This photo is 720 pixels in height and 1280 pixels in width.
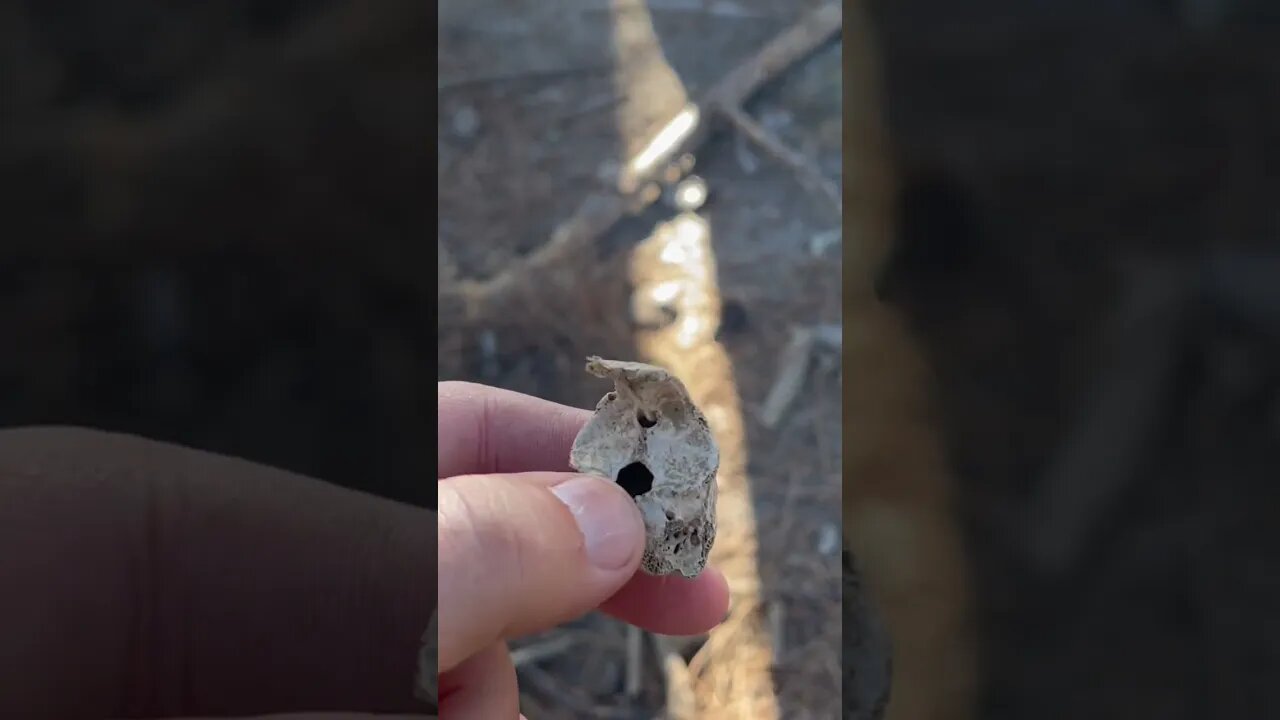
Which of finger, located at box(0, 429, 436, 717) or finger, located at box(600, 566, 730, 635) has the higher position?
finger, located at box(0, 429, 436, 717)

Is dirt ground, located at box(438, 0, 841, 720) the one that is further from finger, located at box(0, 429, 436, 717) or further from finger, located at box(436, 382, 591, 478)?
finger, located at box(0, 429, 436, 717)

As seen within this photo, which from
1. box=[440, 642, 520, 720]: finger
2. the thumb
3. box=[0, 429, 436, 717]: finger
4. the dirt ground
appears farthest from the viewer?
the dirt ground

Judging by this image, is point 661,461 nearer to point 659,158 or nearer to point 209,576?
point 209,576

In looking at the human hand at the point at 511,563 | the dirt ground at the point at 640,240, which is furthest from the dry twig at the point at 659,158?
the human hand at the point at 511,563

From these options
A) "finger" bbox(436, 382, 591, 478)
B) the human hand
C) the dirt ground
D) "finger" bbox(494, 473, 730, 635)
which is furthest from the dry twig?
the human hand

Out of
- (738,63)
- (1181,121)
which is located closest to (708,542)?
(1181,121)

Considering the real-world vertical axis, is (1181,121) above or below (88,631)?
above

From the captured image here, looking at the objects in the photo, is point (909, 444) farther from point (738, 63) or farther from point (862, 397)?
point (738, 63)
